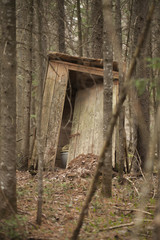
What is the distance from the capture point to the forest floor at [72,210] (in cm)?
357

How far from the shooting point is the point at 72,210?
15.2 ft

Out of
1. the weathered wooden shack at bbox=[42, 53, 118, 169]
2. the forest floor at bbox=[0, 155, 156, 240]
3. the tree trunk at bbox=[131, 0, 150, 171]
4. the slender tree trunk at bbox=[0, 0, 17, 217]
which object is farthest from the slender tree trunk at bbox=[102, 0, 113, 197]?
the slender tree trunk at bbox=[0, 0, 17, 217]

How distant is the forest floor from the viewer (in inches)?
141

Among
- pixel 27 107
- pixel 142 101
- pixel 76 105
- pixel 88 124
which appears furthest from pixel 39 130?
pixel 76 105

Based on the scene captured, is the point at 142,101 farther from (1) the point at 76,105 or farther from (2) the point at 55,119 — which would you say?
(1) the point at 76,105

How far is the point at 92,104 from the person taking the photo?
28.8ft

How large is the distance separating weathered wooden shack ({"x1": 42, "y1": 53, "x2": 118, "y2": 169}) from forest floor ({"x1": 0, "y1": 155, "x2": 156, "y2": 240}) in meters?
1.15

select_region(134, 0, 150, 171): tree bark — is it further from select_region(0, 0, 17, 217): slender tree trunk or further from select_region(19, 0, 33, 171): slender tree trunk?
select_region(0, 0, 17, 217): slender tree trunk

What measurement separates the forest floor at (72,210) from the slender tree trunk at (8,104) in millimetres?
488

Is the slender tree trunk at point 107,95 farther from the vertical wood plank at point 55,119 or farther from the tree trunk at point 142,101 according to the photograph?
the vertical wood plank at point 55,119

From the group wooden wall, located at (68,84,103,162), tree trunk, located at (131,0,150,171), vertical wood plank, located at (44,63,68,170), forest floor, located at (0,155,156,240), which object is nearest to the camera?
forest floor, located at (0,155,156,240)

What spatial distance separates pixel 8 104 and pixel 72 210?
7.64 feet

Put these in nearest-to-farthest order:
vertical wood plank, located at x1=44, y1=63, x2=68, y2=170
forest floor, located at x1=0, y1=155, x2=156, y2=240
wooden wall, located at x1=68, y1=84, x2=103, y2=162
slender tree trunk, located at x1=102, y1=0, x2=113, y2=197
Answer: forest floor, located at x1=0, y1=155, x2=156, y2=240 < slender tree trunk, located at x1=102, y1=0, x2=113, y2=197 < vertical wood plank, located at x1=44, y1=63, x2=68, y2=170 < wooden wall, located at x1=68, y1=84, x2=103, y2=162

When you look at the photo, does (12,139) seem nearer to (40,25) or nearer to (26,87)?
(40,25)
